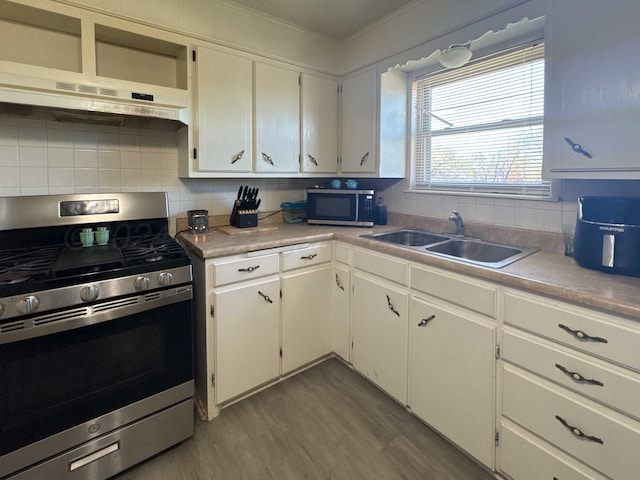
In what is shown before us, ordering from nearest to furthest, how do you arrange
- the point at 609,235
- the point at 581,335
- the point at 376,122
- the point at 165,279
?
the point at 581,335
the point at 609,235
the point at 165,279
the point at 376,122

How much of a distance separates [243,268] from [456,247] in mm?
1278

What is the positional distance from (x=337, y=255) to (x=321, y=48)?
1558 mm

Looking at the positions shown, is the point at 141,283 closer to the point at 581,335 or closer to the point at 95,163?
the point at 95,163

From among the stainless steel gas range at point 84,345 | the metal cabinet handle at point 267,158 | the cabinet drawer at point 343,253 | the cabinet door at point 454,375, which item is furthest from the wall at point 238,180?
the cabinet door at point 454,375

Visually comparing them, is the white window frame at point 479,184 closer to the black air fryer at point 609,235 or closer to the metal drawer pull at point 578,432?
the black air fryer at point 609,235

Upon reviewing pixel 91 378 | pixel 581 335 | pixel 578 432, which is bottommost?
pixel 578 432

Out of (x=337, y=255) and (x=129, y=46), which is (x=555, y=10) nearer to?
(x=337, y=255)

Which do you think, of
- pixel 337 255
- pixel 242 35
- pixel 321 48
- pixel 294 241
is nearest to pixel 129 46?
pixel 242 35

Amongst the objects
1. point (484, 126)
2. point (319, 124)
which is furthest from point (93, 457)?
point (484, 126)

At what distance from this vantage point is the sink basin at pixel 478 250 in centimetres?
185

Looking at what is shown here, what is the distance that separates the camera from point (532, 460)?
133 cm

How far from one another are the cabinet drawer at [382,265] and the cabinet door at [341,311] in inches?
6.0

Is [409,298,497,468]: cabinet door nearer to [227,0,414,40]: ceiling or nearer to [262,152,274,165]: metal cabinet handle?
[262,152,274,165]: metal cabinet handle

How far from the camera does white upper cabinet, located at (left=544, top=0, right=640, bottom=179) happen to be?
1276 millimetres
